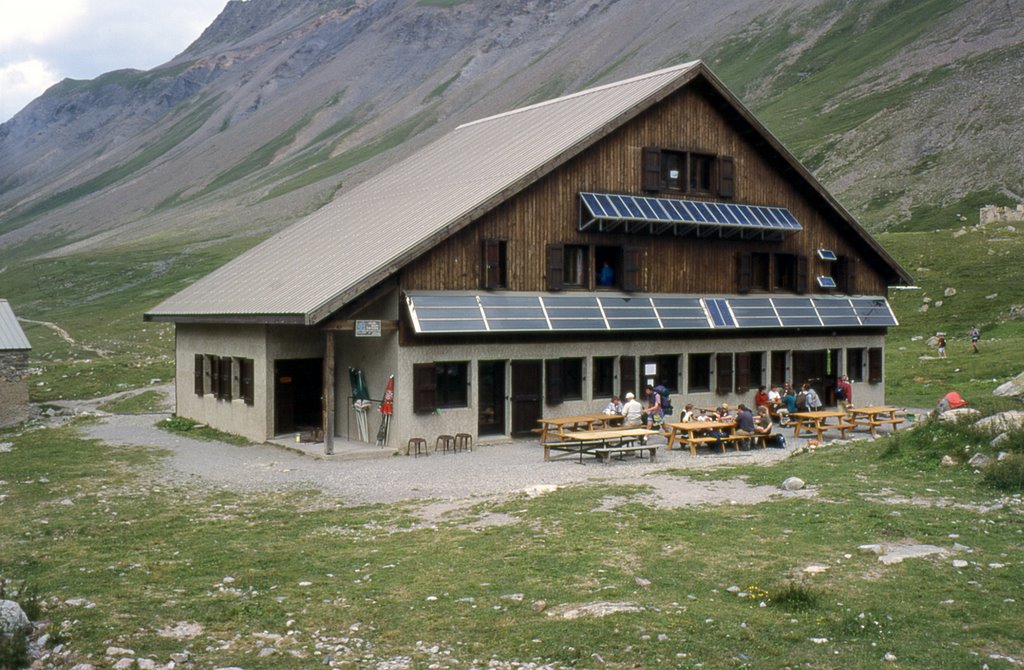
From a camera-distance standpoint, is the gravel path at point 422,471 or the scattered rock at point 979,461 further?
the gravel path at point 422,471

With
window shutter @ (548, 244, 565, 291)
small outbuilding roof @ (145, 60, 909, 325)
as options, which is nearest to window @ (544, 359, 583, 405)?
window shutter @ (548, 244, 565, 291)

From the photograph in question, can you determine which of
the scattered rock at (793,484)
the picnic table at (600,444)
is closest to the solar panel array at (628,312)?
the picnic table at (600,444)

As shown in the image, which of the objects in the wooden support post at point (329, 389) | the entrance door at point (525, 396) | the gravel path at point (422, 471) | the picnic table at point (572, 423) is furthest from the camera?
the entrance door at point (525, 396)

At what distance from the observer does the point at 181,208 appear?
19988 cm

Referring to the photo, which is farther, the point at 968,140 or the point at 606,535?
the point at 968,140

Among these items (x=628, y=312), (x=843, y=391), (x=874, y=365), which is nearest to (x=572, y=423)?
(x=628, y=312)

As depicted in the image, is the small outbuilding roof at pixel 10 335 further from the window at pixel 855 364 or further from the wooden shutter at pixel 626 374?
the window at pixel 855 364

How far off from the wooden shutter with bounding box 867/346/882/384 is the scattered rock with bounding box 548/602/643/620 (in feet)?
104

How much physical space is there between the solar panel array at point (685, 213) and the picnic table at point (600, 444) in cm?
821

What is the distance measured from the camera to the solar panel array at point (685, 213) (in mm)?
33781

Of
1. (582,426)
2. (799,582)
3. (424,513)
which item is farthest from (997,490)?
(582,426)

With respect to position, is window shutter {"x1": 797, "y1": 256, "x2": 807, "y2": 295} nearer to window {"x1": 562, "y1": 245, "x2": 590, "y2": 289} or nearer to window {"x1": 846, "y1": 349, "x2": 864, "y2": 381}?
window {"x1": 846, "y1": 349, "x2": 864, "y2": 381}

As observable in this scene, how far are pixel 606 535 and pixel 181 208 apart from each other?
647 feet

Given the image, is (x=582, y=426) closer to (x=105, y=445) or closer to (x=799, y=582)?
(x=105, y=445)
